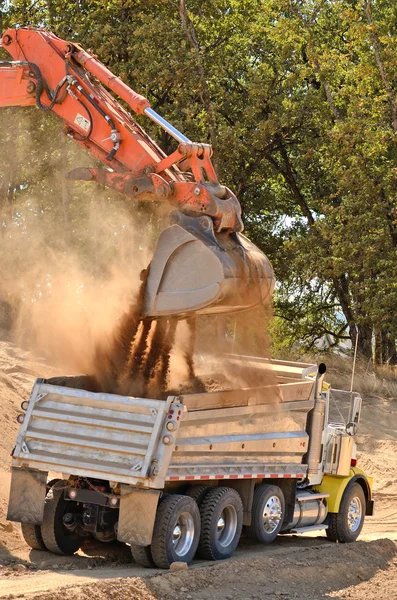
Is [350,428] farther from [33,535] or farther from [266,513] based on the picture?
[33,535]

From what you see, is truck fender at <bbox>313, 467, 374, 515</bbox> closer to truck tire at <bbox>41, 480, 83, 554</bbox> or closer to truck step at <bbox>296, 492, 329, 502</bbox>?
truck step at <bbox>296, 492, 329, 502</bbox>

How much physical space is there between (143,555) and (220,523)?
1374 millimetres

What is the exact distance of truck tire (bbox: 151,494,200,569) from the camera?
1080cm

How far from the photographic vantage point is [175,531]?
11125 mm

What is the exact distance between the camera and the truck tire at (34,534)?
11758mm

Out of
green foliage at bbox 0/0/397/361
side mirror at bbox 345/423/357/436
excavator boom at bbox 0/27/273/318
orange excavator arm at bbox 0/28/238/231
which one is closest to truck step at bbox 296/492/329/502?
side mirror at bbox 345/423/357/436

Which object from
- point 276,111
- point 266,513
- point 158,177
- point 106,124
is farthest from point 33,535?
point 276,111

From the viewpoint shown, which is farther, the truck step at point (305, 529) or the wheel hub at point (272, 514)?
the truck step at point (305, 529)

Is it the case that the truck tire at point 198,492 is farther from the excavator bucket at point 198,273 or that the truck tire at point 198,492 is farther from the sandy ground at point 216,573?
the excavator bucket at point 198,273

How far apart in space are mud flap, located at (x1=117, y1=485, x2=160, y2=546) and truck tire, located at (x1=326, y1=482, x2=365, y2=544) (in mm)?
4677

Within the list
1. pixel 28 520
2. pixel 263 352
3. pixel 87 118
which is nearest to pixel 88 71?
pixel 87 118

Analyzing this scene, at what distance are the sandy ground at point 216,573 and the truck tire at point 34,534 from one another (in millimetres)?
105

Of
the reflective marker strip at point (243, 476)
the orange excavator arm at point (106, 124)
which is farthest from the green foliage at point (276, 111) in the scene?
the orange excavator arm at point (106, 124)

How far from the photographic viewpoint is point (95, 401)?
11117mm
